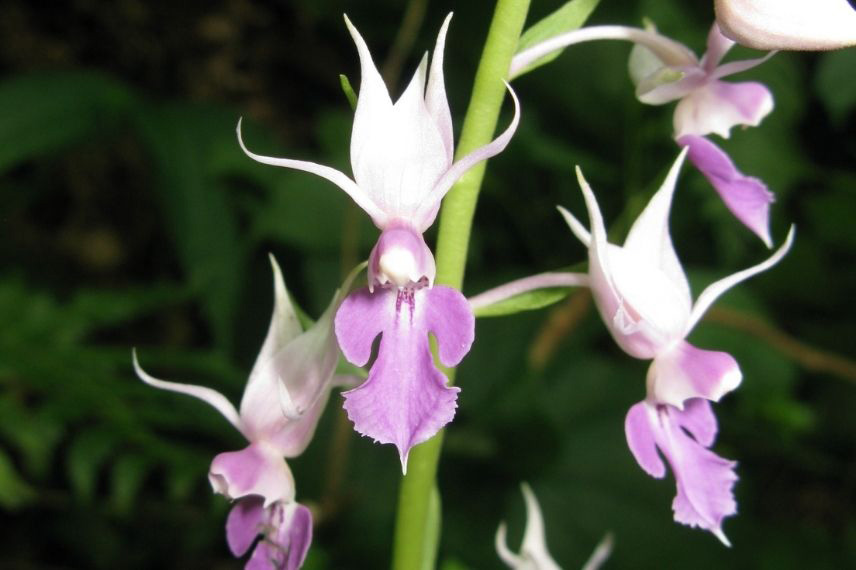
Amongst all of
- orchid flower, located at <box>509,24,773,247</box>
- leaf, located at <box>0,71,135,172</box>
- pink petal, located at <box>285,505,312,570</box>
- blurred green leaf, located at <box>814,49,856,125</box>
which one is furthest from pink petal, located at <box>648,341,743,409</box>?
leaf, located at <box>0,71,135,172</box>

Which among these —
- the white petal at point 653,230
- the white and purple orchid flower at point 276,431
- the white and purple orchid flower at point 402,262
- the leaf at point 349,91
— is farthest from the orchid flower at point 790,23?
the white and purple orchid flower at point 276,431

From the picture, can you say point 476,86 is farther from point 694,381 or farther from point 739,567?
point 739,567

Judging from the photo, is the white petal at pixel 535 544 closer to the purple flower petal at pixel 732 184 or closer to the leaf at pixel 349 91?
the purple flower petal at pixel 732 184

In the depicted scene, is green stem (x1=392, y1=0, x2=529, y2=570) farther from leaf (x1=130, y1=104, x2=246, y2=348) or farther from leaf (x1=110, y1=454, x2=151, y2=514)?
leaf (x1=130, y1=104, x2=246, y2=348)

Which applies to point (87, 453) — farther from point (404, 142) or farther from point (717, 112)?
point (717, 112)

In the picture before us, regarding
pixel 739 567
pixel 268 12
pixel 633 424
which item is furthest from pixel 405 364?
pixel 268 12

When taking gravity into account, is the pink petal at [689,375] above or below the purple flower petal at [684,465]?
above
